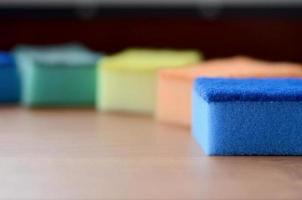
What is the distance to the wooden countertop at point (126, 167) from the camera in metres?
0.51

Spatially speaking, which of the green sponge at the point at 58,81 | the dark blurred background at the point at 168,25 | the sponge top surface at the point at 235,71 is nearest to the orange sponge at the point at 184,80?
the sponge top surface at the point at 235,71

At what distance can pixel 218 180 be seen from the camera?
0.55 meters

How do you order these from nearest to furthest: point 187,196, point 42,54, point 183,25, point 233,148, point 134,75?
point 187,196 < point 233,148 < point 134,75 < point 42,54 < point 183,25

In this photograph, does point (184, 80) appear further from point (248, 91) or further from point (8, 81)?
point (8, 81)

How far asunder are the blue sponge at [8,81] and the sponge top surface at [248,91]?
0.36 meters

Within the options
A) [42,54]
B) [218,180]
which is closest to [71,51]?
[42,54]

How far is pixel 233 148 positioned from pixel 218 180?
85 millimetres

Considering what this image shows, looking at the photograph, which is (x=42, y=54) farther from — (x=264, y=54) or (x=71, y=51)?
(x=264, y=54)

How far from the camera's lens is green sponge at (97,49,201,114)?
88 centimetres

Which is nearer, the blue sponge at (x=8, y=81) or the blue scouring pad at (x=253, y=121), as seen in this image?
the blue scouring pad at (x=253, y=121)

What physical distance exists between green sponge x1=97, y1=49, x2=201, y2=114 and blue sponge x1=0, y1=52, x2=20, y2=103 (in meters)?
0.13

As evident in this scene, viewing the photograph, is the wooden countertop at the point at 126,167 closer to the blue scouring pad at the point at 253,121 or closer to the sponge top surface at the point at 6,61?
the blue scouring pad at the point at 253,121

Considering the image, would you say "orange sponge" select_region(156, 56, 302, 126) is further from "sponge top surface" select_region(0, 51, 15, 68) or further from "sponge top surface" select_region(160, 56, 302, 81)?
"sponge top surface" select_region(0, 51, 15, 68)

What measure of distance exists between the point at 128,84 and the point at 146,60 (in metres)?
0.06
